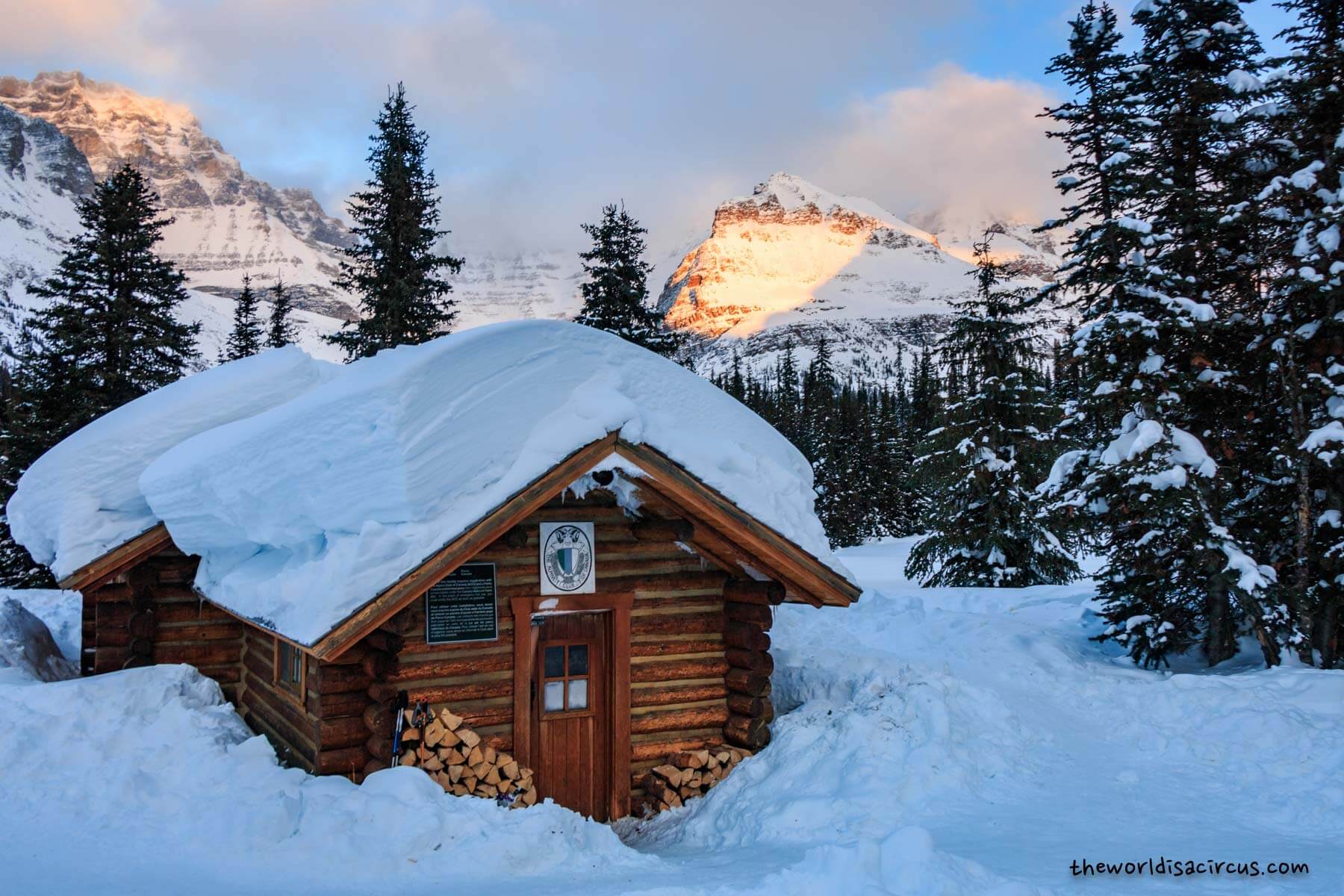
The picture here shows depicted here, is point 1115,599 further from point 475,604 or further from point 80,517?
point 80,517

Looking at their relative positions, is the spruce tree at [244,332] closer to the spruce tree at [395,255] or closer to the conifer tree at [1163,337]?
the spruce tree at [395,255]

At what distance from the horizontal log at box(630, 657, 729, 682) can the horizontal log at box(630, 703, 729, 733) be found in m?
0.34

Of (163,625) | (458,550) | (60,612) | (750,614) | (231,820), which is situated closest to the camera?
(231,820)

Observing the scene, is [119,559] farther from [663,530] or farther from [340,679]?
[663,530]

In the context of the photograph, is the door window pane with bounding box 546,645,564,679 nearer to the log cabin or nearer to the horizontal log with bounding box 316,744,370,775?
the log cabin

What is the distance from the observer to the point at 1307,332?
10000 millimetres

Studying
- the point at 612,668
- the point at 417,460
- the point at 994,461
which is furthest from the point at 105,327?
the point at 994,461

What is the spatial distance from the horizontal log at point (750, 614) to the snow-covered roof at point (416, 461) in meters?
0.89

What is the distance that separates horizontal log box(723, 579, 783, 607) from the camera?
27.6 ft

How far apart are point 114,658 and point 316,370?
510 cm

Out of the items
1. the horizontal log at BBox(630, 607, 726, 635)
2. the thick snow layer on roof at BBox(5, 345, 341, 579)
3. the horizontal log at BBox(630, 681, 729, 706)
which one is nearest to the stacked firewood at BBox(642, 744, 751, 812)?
the horizontal log at BBox(630, 681, 729, 706)

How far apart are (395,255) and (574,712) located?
19842mm

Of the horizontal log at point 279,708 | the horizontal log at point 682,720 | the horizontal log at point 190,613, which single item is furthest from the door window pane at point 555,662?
the horizontal log at point 190,613

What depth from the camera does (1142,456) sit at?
1054 cm
